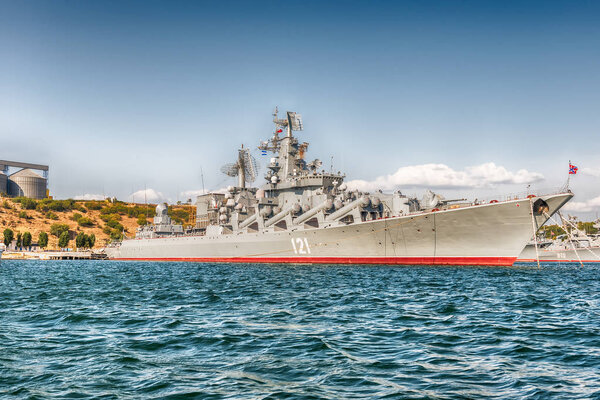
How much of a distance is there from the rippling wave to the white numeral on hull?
27.7m

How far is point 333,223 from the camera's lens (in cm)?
4559

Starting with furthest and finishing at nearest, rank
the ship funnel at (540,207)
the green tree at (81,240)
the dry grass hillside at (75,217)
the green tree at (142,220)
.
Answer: the green tree at (142,220), the dry grass hillside at (75,217), the green tree at (81,240), the ship funnel at (540,207)

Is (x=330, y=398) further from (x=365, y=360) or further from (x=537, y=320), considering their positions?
(x=537, y=320)

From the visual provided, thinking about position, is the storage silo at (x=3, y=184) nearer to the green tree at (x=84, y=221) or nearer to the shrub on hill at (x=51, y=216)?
the shrub on hill at (x=51, y=216)

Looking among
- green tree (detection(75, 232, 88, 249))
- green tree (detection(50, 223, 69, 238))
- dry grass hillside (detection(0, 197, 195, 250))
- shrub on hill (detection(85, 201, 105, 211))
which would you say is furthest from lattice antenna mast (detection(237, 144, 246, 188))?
shrub on hill (detection(85, 201, 105, 211))

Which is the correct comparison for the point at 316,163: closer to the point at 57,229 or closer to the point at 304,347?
the point at 304,347

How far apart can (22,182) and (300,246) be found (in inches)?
5104

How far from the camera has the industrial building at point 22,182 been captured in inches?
5640

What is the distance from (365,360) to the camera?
30.6ft

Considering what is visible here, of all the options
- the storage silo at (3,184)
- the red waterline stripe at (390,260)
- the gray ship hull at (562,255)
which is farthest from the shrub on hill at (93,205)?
the gray ship hull at (562,255)

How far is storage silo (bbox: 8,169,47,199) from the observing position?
14462 centimetres

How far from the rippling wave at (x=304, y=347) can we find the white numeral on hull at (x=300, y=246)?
27716 millimetres

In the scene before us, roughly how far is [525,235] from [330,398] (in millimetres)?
33963

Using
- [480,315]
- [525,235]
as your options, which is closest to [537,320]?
[480,315]
